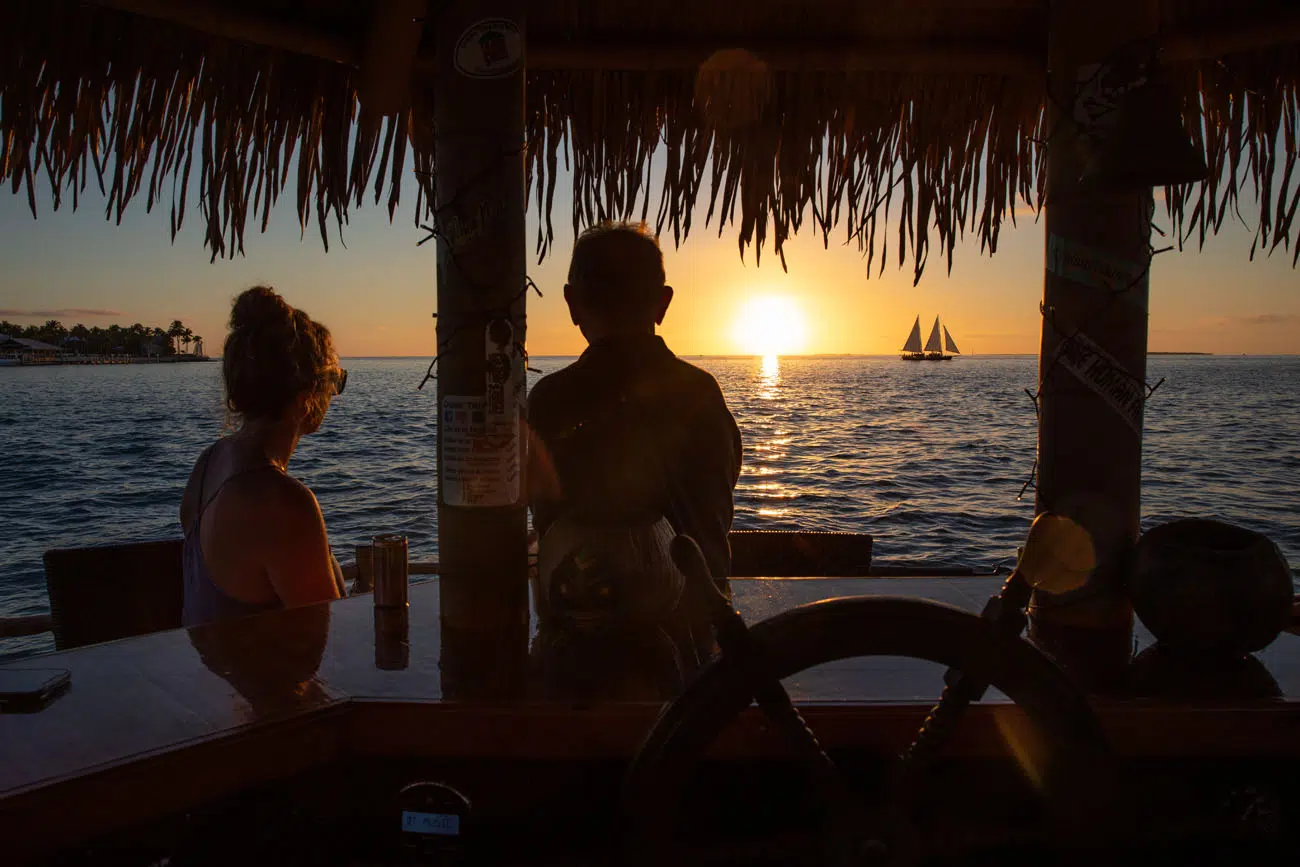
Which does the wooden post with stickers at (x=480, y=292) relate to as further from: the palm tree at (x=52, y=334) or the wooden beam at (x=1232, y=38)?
the palm tree at (x=52, y=334)

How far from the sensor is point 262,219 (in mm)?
3160

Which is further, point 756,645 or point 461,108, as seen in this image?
point 461,108

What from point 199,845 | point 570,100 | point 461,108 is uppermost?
point 570,100

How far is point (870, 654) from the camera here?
93cm

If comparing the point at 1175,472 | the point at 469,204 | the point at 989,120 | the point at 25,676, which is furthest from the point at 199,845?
the point at 1175,472

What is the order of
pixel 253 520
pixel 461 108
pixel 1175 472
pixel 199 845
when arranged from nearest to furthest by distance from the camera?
pixel 199 845 → pixel 461 108 → pixel 253 520 → pixel 1175 472

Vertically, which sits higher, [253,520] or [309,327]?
[309,327]

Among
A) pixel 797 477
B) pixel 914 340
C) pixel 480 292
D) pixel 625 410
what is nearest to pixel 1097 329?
pixel 625 410

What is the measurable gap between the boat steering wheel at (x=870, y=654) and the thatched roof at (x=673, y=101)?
2.12m

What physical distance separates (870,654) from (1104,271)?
4.97 ft

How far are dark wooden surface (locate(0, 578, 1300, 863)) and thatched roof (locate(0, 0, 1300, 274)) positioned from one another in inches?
67.6

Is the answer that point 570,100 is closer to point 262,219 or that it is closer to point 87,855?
point 262,219

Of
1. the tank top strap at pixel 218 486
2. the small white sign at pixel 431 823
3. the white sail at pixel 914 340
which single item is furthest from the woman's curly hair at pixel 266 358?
the white sail at pixel 914 340

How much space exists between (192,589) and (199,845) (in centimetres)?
101
